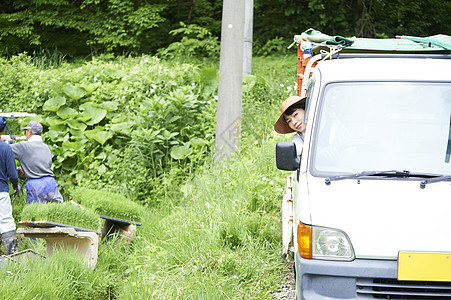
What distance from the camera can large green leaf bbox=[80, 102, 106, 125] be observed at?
38.2 ft

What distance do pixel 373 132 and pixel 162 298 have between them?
2.31 metres

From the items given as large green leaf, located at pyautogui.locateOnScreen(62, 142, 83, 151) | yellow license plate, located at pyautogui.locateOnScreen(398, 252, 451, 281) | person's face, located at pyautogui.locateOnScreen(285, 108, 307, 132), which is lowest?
large green leaf, located at pyautogui.locateOnScreen(62, 142, 83, 151)

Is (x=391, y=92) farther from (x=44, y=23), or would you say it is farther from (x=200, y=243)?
(x=44, y=23)

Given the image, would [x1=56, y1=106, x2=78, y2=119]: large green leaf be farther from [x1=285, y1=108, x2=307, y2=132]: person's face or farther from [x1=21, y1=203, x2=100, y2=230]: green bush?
[x1=285, y1=108, x2=307, y2=132]: person's face

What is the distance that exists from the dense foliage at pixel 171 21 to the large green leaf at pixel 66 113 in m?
4.86

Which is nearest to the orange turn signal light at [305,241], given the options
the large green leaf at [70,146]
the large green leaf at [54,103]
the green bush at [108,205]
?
the green bush at [108,205]

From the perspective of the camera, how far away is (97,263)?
6.96 m

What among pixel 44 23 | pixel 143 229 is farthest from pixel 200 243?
pixel 44 23

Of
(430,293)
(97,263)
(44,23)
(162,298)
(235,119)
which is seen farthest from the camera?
(44,23)

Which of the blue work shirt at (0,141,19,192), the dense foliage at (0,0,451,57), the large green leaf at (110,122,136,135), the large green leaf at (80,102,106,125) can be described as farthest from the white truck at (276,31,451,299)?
the dense foliage at (0,0,451,57)

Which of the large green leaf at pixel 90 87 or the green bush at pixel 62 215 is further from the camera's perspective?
the large green leaf at pixel 90 87

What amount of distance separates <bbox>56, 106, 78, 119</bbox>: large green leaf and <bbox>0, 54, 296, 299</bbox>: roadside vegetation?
2 cm

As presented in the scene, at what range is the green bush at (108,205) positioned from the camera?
7.84 m

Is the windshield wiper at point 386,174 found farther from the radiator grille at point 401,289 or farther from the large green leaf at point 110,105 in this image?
the large green leaf at point 110,105
